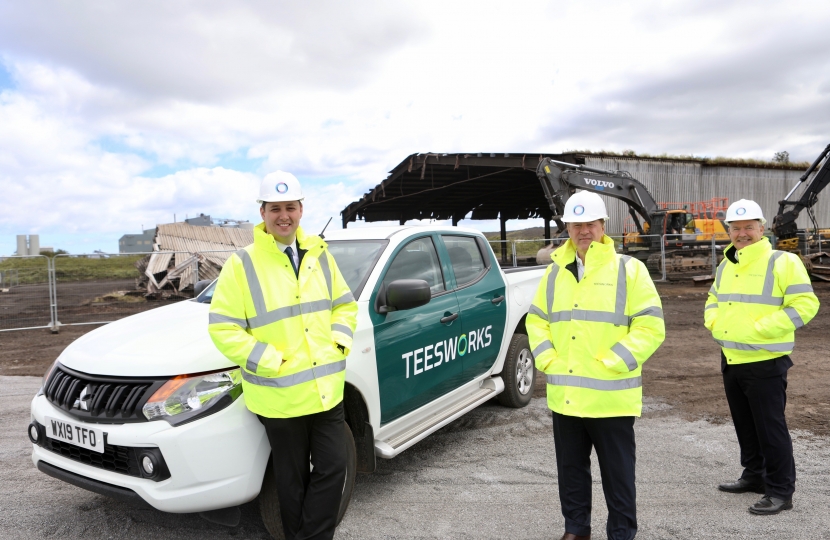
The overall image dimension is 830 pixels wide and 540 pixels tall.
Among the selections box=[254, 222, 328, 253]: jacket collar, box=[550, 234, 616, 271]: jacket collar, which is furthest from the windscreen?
box=[550, 234, 616, 271]: jacket collar

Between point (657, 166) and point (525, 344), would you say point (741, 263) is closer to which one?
point (525, 344)

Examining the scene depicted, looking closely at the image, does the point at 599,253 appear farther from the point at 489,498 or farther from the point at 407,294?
the point at 489,498

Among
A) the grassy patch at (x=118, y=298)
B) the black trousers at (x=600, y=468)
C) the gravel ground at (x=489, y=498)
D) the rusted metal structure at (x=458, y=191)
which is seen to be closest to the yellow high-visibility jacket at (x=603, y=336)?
the black trousers at (x=600, y=468)

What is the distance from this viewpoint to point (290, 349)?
2.88 m

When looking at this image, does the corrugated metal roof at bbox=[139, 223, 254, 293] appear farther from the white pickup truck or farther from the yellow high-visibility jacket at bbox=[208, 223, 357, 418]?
the yellow high-visibility jacket at bbox=[208, 223, 357, 418]

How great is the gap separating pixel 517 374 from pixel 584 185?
13.0 metres

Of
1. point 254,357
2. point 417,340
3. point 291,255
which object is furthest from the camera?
point 417,340

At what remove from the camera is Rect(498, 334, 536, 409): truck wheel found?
5637 millimetres

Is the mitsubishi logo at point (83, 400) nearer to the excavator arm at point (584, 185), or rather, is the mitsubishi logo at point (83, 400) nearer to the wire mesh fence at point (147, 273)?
the wire mesh fence at point (147, 273)

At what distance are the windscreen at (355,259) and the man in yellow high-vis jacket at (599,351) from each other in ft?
4.60

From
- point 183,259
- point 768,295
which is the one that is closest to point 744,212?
point 768,295

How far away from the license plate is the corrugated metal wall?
20.7 metres

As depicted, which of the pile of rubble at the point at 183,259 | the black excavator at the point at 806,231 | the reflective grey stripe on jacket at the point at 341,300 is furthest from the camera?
the black excavator at the point at 806,231

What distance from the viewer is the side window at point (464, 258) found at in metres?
→ 5.05
